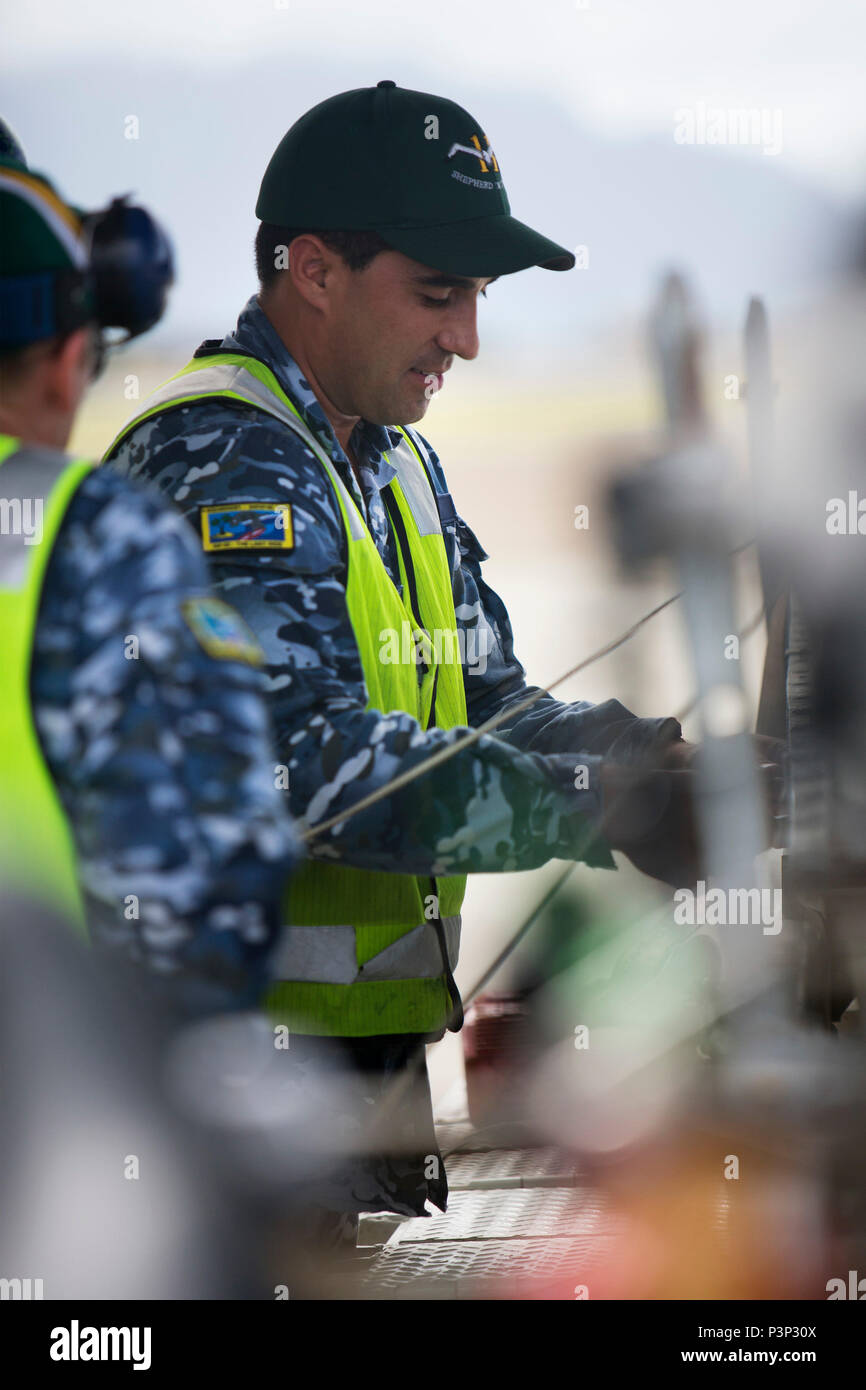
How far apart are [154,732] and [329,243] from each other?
80 cm

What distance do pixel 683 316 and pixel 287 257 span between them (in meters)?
0.45

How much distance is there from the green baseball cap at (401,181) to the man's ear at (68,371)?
54cm

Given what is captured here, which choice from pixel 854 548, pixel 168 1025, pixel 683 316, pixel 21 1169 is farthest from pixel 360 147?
pixel 21 1169

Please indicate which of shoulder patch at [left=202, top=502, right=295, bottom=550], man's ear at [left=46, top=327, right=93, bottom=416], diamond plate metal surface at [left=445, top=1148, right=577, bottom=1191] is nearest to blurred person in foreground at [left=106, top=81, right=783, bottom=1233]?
shoulder patch at [left=202, top=502, right=295, bottom=550]

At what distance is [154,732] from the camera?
0.95 m

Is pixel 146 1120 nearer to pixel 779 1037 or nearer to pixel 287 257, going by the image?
pixel 779 1037

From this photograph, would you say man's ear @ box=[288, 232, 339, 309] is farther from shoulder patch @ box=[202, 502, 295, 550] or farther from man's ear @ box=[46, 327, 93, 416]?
man's ear @ box=[46, 327, 93, 416]

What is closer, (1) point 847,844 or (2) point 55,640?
(2) point 55,640

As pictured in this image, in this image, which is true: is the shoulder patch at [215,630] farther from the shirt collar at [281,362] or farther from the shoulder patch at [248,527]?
the shirt collar at [281,362]

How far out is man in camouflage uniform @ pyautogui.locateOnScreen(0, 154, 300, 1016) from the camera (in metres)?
0.95

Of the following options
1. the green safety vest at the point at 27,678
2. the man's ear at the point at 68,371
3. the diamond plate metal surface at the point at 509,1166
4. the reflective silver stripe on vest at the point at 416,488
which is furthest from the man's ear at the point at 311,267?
the diamond plate metal surface at the point at 509,1166

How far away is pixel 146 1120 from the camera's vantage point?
4.08 feet

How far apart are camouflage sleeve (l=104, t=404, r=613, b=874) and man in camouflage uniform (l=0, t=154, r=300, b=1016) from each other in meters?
0.31
